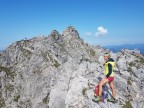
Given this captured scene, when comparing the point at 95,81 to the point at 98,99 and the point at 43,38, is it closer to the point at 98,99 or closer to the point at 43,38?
the point at 98,99

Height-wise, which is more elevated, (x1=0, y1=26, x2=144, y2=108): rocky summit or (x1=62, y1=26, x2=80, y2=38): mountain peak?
(x1=62, y1=26, x2=80, y2=38): mountain peak

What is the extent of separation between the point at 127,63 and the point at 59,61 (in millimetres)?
95372

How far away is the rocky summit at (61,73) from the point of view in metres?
42.0

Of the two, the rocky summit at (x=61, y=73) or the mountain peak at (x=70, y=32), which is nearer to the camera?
the rocky summit at (x=61, y=73)

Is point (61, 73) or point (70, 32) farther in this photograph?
point (70, 32)

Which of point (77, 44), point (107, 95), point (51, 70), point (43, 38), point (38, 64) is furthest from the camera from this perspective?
point (77, 44)

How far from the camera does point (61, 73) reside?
58.2 m

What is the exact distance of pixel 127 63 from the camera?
5072 cm

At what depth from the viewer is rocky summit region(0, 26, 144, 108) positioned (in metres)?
42.0

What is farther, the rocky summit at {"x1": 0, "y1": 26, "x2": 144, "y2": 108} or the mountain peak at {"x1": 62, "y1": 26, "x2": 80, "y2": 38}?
the mountain peak at {"x1": 62, "y1": 26, "x2": 80, "y2": 38}

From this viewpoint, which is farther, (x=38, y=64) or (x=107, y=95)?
(x=38, y=64)

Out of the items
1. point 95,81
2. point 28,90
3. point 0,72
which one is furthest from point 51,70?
point 95,81

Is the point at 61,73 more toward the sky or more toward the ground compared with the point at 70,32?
more toward the ground

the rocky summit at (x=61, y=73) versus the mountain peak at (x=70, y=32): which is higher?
the mountain peak at (x=70, y=32)
